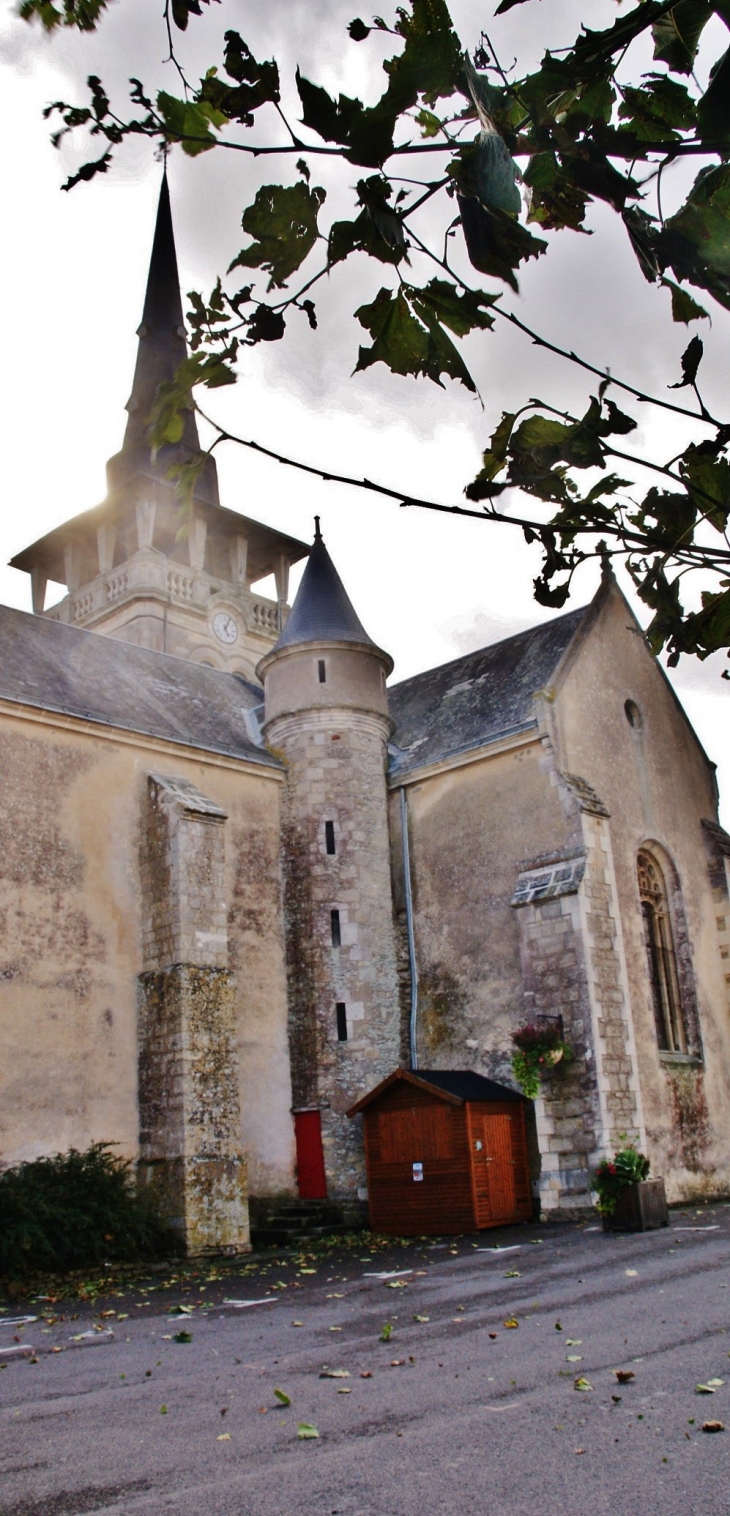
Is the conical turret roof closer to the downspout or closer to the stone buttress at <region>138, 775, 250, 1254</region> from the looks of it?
the downspout

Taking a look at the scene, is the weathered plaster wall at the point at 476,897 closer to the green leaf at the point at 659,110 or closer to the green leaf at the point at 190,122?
the green leaf at the point at 659,110

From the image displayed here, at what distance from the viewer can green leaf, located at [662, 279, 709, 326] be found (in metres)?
1.85

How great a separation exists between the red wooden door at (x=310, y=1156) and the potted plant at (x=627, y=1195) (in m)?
4.28

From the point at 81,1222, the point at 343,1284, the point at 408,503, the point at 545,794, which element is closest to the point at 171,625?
the point at 545,794

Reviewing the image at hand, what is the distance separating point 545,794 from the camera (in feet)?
55.7

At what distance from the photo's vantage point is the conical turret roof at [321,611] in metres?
19.5

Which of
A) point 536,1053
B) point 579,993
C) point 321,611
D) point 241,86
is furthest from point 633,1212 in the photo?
point 241,86

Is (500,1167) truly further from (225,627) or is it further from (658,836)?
(225,627)

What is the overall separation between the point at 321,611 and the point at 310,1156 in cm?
909

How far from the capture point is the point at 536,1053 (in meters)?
15.1

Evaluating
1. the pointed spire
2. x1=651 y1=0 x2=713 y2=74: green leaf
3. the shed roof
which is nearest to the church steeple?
the pointed spire

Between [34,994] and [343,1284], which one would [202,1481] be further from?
[34,994]

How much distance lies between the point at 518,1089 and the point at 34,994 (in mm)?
6813

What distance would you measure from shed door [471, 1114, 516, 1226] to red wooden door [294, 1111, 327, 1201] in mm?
2690
